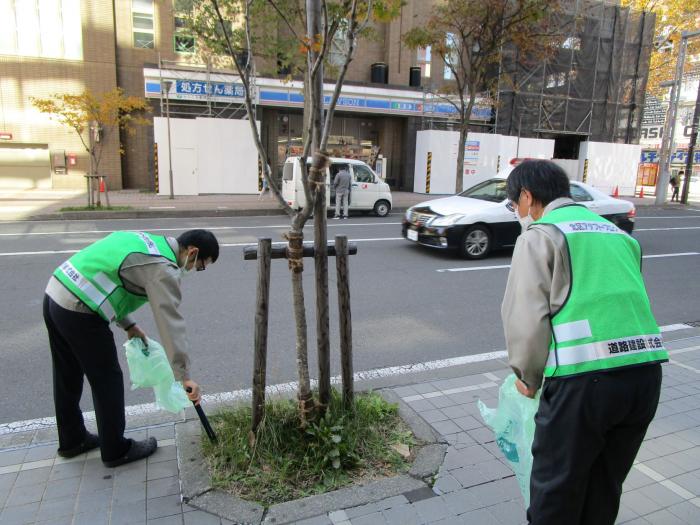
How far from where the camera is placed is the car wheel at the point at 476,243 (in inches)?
371

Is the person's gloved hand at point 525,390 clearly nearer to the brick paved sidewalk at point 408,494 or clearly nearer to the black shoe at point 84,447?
the brick paved sidewalk at point 408,494

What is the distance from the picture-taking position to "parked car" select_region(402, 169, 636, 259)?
934 cm

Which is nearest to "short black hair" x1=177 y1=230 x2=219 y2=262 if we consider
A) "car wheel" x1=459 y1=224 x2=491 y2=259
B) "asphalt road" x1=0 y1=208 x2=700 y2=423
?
"asphalt road" x1=0 y1=208 x2=700 y2=423

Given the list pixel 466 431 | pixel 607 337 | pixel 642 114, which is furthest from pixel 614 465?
pixel 642 114

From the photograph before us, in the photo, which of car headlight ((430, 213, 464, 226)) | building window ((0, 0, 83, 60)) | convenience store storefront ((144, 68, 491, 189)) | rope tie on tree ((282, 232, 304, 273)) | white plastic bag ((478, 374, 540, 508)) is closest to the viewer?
white plastic bag ((478, 374, 540, 508))

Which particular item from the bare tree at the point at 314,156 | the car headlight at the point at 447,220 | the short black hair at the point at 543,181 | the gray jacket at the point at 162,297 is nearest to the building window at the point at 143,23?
the car headlight at the point at 447,220

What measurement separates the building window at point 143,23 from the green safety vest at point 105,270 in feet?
69.8

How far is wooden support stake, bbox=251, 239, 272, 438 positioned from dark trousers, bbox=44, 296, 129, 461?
2.59 ft

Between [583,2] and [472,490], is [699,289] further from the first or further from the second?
[583,2]

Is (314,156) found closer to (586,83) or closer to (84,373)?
(84,373)

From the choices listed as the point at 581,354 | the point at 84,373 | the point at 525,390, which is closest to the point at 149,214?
the point at 84,373

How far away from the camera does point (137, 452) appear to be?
3139 mm

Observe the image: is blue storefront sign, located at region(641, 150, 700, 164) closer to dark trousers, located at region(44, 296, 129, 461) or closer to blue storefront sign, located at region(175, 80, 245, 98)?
blue storefront sign, located at region(175, 80, 245, 98)

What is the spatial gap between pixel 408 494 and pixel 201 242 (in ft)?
5.92
